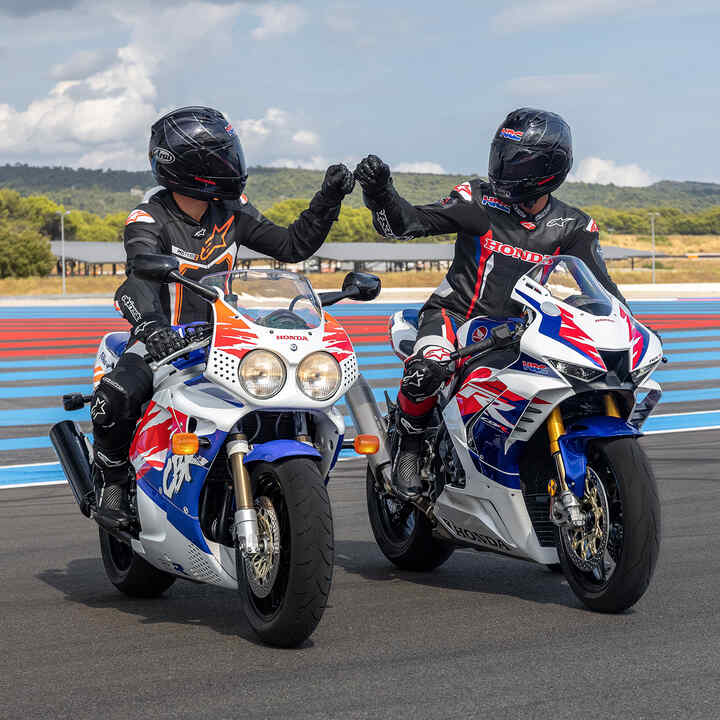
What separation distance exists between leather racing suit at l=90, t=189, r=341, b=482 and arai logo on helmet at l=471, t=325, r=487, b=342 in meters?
0.87

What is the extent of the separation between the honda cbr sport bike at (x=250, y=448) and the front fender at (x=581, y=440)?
947 millimetres

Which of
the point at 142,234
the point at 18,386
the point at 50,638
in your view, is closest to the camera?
the point at 50,638

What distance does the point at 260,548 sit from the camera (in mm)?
4449

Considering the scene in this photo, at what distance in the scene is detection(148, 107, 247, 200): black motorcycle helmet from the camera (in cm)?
546

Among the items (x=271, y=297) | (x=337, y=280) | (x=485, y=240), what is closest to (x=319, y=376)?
(x=271, y=297)

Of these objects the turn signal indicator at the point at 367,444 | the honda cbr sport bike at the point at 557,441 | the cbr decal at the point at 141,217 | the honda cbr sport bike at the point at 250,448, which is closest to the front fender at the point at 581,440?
the honda cbr sport bike at the point at 557,441

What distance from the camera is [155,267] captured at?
15.3 feet

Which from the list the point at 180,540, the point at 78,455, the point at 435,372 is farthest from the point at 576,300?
the point at 78,455

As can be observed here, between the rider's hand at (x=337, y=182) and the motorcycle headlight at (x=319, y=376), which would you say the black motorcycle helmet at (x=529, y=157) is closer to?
the rider's hand at (x=337, y=182)

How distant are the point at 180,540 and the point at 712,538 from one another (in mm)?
3279

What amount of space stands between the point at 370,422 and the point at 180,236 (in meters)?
1.35

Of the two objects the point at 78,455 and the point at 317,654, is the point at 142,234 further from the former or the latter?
the point at 317,654

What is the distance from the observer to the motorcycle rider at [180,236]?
202 inches

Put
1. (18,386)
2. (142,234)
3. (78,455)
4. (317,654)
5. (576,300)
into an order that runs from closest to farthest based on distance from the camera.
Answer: (317,654) → (576,300) → (142,234) → (78,455) → (18,386)
